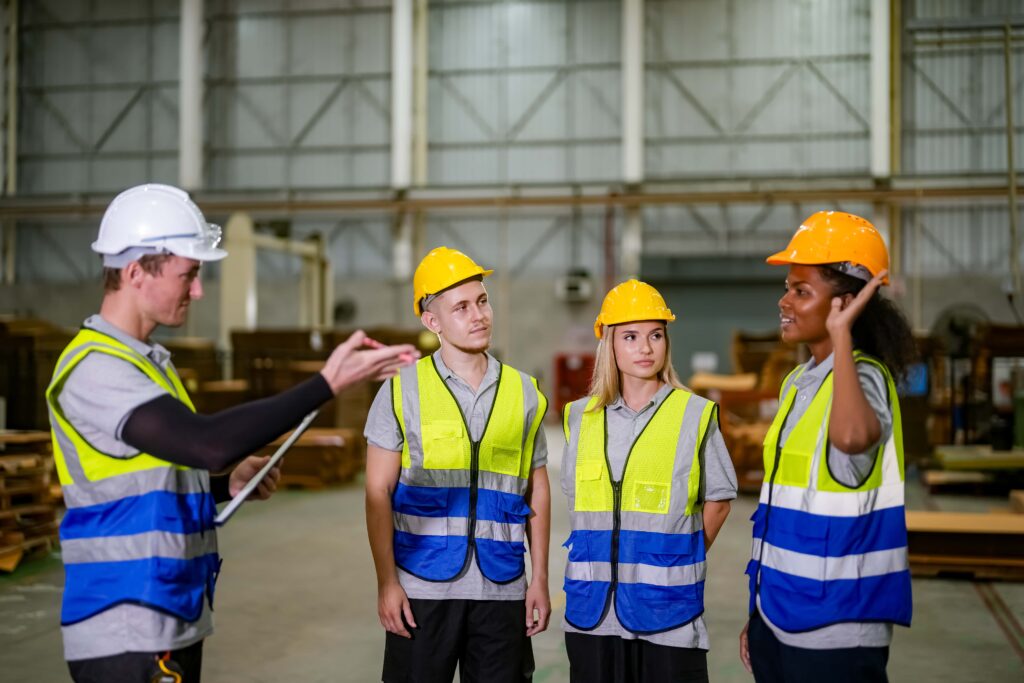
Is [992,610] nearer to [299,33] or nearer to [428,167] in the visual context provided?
[428,167]

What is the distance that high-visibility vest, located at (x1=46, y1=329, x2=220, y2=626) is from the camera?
196cm

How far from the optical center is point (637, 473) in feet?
8.96

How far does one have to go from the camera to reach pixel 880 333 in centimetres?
220

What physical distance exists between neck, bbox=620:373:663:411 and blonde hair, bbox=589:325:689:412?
0.04 m

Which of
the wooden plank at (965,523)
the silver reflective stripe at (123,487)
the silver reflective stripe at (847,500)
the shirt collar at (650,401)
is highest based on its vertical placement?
the shirt collar at (650,401)

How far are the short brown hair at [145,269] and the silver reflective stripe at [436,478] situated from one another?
94 cm

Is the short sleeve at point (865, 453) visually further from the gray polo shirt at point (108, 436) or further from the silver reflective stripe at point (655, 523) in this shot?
the gray polo shirt at point (108, 436)

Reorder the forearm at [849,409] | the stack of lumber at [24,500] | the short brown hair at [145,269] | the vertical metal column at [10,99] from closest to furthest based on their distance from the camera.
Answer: the forearm at [849,409] → the short brown hair at [145,269] → the stack of lumber at [24,500] → the vertical metal column at [10,99]

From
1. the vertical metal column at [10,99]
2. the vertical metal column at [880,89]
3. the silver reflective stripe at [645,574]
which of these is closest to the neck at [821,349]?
the silver reflective stripe at [645,574]

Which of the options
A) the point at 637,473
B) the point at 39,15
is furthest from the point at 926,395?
the point at 39,15

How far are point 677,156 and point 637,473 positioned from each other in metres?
17.4

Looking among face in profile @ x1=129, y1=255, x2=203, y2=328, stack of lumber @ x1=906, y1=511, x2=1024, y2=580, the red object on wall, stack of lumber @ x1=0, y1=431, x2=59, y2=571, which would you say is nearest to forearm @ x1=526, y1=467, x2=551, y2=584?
face in profile @ x1=129, y1=255, x2=203, y2=328

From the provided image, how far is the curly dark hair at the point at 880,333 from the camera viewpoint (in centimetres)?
220

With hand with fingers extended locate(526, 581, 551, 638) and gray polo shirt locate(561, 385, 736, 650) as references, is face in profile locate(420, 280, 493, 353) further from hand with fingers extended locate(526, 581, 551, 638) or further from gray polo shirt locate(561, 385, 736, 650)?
hand with fingers extended locate(526, 581, 551, 638)
